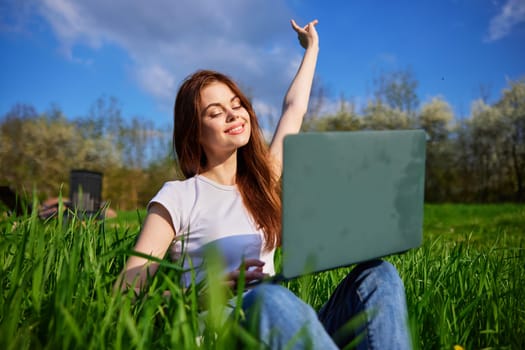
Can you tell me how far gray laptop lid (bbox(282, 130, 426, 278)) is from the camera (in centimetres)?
101

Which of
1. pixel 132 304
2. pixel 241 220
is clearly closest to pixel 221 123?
pixel 241 220

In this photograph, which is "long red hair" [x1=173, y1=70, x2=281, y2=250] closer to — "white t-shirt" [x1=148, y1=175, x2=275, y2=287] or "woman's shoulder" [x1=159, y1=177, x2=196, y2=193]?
"white t-shirt" [x1=148, y1=175, x2=275, y2=287]

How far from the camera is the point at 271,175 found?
1.92 metres

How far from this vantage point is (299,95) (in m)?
2.11

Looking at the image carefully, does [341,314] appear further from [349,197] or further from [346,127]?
[346,127]

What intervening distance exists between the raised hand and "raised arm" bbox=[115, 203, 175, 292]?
1.22 m

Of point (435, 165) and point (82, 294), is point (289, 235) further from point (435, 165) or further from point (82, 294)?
point (435, 165)

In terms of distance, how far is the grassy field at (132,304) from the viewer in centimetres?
104

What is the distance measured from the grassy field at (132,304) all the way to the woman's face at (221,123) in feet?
1.67

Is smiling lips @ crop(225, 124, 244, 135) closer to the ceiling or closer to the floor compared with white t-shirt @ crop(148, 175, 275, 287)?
closer to the ceiling

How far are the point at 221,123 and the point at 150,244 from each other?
22.9 inches

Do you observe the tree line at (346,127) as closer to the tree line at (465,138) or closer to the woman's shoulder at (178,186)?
the tree line at (465,138)

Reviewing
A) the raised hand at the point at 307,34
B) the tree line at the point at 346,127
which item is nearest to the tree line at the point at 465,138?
the tree line at the point at 346,127

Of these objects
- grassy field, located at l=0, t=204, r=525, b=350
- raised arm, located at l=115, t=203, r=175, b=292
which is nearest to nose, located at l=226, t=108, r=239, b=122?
raised arm, located at l=115, t=203, r=175, b=292
